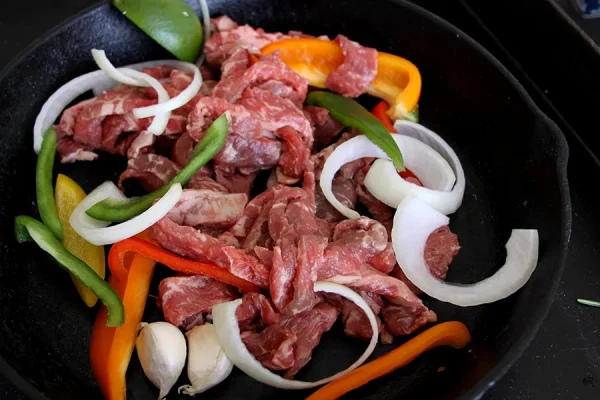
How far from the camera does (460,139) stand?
278 centimetres

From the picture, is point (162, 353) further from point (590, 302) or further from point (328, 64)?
point (590, 302)

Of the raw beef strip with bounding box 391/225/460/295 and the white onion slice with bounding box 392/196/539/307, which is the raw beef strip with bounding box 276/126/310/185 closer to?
the white onion slice with bounding box 392/196/539/307

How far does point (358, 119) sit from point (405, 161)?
0.29 meters

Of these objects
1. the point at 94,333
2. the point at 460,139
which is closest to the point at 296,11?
the point at 460,139

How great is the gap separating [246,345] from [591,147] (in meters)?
2.01

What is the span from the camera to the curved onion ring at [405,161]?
2391mm

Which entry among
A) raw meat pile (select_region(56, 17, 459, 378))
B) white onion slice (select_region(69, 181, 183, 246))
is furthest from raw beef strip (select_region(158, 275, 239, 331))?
white onion slice (select_region(69, 181, 183, 246))

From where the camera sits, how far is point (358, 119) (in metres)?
2.53

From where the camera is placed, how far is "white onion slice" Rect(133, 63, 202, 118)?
247 centimetres

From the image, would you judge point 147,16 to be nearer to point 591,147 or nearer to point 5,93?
point 5,93

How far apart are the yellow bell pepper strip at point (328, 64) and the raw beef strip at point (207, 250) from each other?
1.06m

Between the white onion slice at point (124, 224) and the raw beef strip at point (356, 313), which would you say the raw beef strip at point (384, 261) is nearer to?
the raw beef strip at point (356, 313)

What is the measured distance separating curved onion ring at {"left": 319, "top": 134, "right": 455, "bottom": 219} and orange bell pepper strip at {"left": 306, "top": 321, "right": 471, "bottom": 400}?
0.60 metres

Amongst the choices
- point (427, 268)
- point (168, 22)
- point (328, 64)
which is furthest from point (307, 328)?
point (168, 22)
